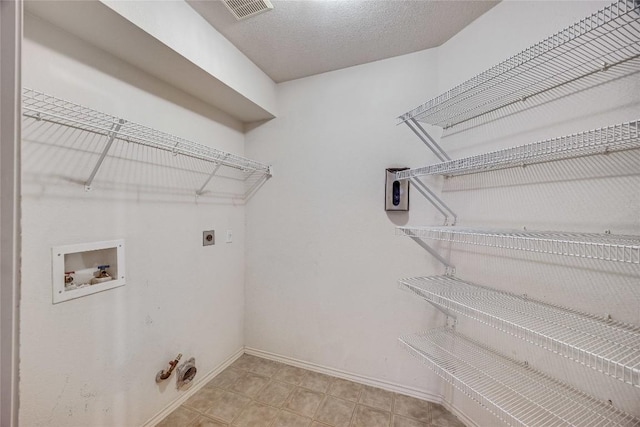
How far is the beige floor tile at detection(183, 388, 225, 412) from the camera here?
1650mm

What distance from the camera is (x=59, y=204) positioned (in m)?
1.12

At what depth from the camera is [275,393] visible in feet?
5.81

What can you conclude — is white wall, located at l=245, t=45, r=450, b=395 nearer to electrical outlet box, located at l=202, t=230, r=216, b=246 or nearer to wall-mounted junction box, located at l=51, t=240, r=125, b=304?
electrical outlet box, located at l=202, t=230, r=216, b=246

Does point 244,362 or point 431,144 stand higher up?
point 431,144

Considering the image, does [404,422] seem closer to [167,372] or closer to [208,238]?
[167,372]

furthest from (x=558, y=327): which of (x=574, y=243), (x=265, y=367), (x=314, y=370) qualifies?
(x=265, y=367)

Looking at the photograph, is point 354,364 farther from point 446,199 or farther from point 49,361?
point 49,361

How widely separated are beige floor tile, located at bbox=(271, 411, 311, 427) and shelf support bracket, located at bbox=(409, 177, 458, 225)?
1.51 m

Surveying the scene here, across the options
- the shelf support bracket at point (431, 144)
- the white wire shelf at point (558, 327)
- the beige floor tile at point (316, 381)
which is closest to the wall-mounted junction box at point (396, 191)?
the shelf support bracket at point (431, 144)

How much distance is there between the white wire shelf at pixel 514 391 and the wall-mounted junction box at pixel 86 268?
164 cm

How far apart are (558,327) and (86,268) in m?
2.06

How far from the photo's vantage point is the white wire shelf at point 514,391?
0.94m

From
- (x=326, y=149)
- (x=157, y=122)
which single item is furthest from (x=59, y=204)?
(x=326, y=149)

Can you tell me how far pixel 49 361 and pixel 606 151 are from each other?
2425 millimetres
